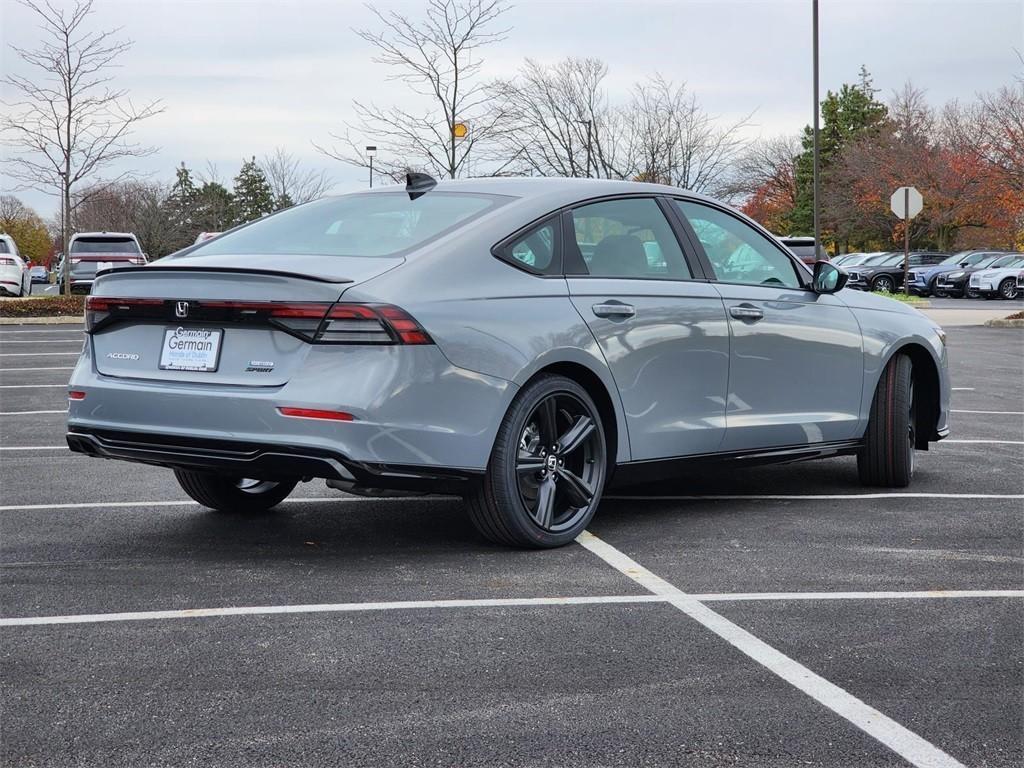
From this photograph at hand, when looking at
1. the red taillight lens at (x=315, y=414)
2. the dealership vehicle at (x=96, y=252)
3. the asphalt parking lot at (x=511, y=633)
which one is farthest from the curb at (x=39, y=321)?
the red taillight lens at (x=315, y=414)

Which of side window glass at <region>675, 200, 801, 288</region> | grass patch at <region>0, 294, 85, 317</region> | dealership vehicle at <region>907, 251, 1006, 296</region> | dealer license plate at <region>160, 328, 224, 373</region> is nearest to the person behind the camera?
dealer license plate at <region>160, 328, 224, 373</region>

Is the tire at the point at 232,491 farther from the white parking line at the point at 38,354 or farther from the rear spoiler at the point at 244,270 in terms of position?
the white parking line at the point at 38,354

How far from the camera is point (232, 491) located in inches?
258

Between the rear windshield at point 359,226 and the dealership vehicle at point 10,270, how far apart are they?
25808mm

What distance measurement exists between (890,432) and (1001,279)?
123ft

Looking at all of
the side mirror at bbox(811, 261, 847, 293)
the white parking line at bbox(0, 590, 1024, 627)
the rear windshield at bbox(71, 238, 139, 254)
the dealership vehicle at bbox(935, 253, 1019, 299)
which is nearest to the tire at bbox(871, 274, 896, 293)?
the dealership vehicle at bbox(935, 253, 1019, 299)

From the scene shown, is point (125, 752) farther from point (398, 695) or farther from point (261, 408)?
point (261, 408)

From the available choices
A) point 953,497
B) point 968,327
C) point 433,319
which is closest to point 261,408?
point 433,319

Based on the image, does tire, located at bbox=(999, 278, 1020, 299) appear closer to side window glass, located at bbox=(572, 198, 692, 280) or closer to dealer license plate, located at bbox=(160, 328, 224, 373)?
side window glass, located at bbox=(572, 198, 692, 280)

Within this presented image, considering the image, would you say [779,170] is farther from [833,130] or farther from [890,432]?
[890,432]

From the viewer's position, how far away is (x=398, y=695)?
3.72 m

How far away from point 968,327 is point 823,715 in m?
25.0

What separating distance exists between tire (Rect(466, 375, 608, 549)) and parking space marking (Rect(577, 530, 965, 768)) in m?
0.36

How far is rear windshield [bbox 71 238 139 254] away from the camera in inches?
1312
